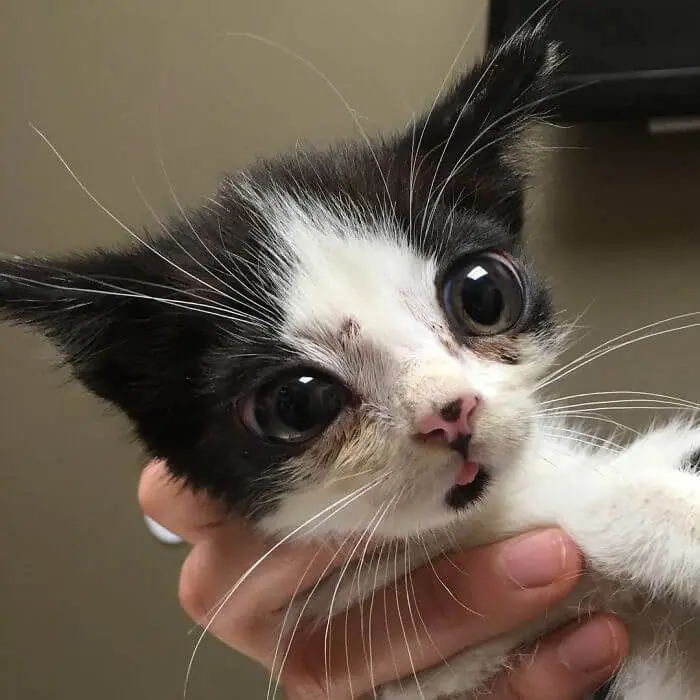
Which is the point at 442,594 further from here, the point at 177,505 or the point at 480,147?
the point at 480,147

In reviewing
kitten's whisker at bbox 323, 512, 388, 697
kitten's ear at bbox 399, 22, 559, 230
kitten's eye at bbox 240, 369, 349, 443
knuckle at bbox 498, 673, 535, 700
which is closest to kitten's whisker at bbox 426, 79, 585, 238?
kitten's ear at bbox 399, 22, 559, 230

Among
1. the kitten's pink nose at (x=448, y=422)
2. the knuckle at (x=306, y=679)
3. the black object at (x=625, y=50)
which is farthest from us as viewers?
the black object at (x=625, y=50)

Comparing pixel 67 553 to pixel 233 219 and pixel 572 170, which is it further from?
pixel 572 170

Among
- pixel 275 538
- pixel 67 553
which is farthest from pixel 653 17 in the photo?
pixel 67 553

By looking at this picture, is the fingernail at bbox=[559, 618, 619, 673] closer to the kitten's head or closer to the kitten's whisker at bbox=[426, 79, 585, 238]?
the kitten's head

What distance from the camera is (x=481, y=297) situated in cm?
65

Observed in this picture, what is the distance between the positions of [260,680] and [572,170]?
1.27m

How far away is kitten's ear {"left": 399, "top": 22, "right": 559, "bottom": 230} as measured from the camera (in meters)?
0.71

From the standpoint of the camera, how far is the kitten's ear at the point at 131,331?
614 mm

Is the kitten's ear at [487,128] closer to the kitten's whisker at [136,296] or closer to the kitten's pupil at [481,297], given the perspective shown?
the kitten's pupil at [481,297]

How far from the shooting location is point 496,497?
64 cm

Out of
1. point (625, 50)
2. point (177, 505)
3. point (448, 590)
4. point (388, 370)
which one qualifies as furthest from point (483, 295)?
point (625, 50)

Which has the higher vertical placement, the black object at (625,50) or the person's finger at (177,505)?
the black object at (625,50)

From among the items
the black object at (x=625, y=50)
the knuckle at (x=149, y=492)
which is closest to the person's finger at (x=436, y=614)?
the knuckle at (x=149, y=492)
